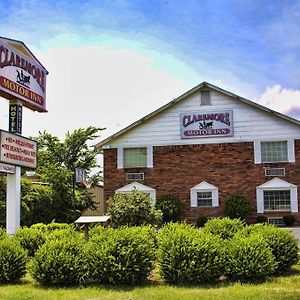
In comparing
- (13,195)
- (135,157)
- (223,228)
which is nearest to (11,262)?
(223,228)

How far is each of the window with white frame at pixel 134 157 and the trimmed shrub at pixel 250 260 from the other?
20172 millimetres

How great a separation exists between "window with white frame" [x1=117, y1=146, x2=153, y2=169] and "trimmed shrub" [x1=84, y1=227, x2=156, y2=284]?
20.0 m

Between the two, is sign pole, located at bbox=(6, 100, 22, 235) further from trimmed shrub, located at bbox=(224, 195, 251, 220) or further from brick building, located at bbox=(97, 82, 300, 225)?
trimmed shrub, located at bbox=(224, 195, 251, 220)

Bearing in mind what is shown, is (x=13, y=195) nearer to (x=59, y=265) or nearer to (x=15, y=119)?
(x=15, y=119)

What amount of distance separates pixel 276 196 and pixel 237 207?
2.51 meters

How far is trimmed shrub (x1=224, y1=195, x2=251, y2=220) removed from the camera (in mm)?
27234

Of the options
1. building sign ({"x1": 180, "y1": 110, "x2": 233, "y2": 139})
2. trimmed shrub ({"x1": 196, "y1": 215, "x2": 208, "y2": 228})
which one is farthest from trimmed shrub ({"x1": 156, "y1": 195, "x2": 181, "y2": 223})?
building sign ({"x1": 180, "y1": 110, "x2": 233, "y2": 139})

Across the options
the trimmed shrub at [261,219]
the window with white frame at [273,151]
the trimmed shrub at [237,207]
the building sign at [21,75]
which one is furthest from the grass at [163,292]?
the window with white frame at [273,151]

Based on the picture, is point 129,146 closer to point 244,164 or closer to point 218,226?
point 244,164

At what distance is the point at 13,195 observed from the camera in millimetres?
16016

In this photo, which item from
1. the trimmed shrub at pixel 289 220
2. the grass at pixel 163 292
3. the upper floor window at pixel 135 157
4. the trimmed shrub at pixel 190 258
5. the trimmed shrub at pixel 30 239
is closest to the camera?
the grass at pixel 163 292

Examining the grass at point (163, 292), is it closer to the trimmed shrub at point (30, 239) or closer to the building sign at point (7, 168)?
the trimmed shrub at point (30, 239)

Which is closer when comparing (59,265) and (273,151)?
(59,265)

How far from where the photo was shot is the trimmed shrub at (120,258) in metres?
9.24
